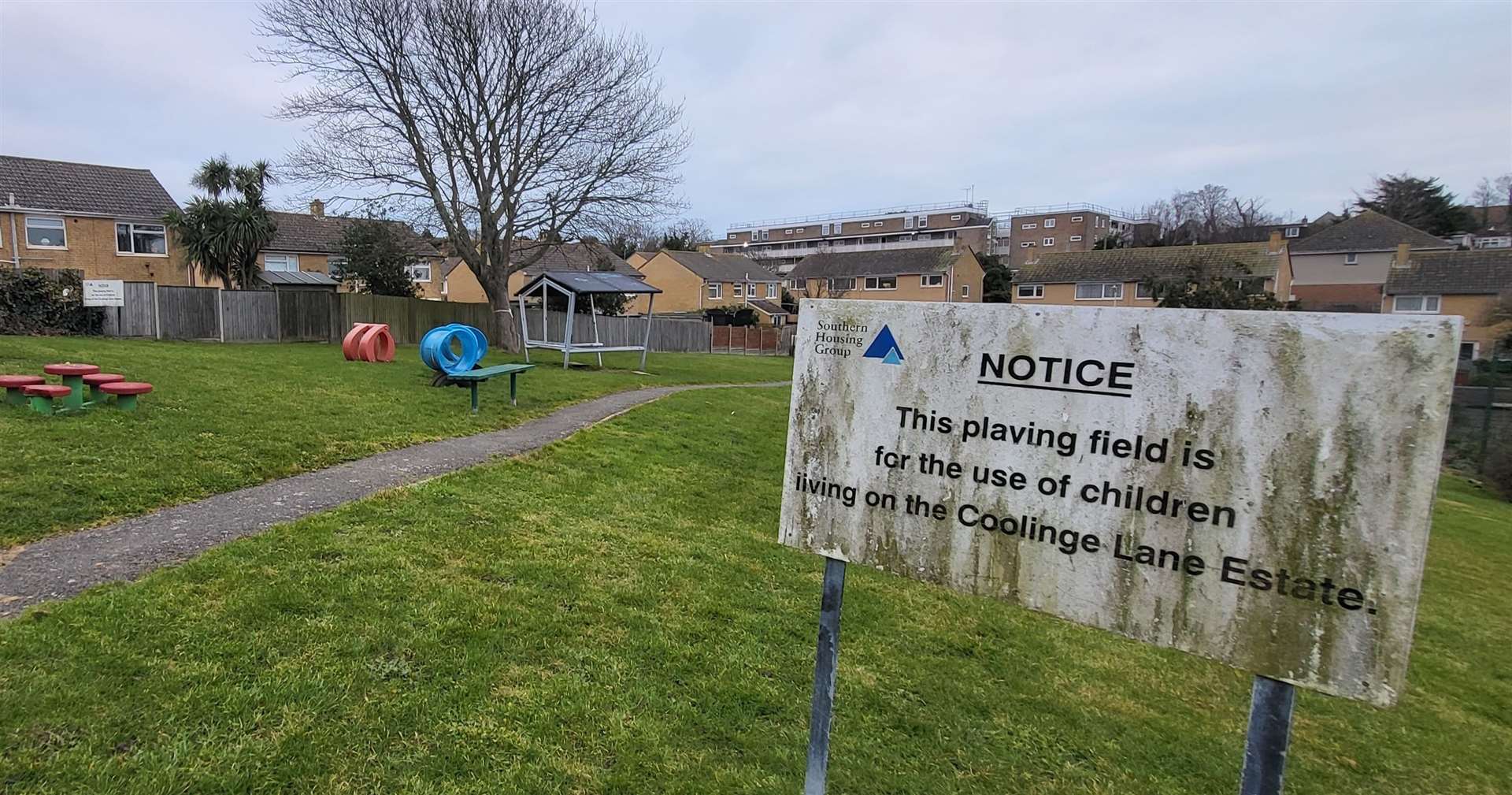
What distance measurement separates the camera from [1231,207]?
3140 inches

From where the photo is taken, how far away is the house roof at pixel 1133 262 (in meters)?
43.7

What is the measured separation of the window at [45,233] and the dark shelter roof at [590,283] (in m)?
22.5

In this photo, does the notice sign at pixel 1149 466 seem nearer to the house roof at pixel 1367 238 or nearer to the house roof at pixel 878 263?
the house roof at pixel 878 263

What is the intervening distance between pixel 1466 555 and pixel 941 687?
31.9ft

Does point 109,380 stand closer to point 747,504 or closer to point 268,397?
point 268,397

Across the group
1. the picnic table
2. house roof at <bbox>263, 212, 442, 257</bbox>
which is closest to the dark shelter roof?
the picnic table

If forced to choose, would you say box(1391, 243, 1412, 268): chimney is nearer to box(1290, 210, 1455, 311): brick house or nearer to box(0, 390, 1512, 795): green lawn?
box(1290, 210, 1455, 311): brick house

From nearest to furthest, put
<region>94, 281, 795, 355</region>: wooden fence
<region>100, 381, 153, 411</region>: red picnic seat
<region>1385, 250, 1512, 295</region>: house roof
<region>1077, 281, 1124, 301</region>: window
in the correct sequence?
<region>100, 381, 153, 411</region>: red picnic seat, <region>94, 281, 795, 355</region>: wooden fence, <region>1385, 250, 1512, 295</region>: house roof, <region>1077, 281, 1124, 301</region>: window

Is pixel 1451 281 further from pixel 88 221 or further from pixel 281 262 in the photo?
pixel 88 221

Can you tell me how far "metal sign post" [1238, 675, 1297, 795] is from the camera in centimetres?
187

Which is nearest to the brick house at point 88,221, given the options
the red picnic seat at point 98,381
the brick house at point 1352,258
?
the red picnic seat at point 98,381

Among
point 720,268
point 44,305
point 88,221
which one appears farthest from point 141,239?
point 720,268

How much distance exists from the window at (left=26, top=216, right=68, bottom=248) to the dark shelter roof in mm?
22513

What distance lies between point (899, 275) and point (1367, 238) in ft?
102
